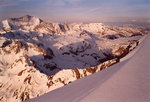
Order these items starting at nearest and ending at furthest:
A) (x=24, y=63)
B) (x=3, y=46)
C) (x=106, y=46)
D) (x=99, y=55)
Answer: (x=24, y=63)
(x=3, y=46)
(x=99, y=55)
(x=106, y=46)

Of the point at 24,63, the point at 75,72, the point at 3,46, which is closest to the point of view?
the point at 75,72

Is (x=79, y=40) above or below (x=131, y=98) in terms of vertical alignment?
below

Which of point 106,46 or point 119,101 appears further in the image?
point 106,46

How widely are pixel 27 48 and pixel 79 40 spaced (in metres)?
74.4

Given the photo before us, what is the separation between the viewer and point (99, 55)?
151750 mm

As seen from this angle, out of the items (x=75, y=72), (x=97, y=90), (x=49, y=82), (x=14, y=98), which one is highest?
(x=97, y=90)

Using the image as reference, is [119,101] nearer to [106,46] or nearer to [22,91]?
[22,91]

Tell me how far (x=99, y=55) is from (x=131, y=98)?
150 metres

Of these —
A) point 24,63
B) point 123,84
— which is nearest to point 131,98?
point 123,84

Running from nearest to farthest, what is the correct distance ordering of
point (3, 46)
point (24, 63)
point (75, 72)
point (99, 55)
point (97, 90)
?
point (97, 90) → point (75, 72) → point (24, 63) → point (3, 46) → point (99, 55)

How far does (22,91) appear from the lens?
7906cm

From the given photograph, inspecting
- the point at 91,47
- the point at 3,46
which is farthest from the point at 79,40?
the point at 3,46

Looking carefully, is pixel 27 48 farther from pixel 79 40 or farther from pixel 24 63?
pixel 79 40

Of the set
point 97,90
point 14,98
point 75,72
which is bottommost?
point 14,98
